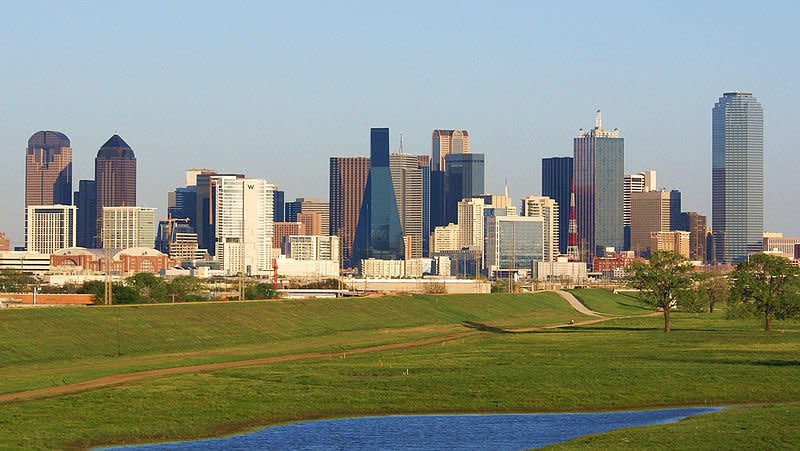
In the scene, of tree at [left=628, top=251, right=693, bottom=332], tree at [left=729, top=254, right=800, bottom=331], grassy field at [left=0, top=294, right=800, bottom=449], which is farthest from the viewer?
tree at [left=628, top=251, right=693, bottom=332]

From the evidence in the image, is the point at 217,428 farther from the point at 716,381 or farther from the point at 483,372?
the point at 716,381

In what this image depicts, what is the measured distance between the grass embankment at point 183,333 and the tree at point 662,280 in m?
24.2

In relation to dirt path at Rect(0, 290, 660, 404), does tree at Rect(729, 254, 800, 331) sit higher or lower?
higher

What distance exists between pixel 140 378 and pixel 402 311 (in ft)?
271

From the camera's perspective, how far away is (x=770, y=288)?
120438 millimetres

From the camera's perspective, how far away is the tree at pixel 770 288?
119 meters

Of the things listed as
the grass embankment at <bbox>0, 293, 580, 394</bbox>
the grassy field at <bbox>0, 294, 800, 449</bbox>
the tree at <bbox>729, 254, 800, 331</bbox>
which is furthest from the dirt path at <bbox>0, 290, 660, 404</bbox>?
the tree at <bbox>729, 254, 800, 331</bbox>

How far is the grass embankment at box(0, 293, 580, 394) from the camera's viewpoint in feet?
292

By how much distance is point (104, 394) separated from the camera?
230 feet

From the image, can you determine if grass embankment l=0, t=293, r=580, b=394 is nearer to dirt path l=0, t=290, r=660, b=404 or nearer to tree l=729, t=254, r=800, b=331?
dirt path l=0, t=290, r=660, b=404

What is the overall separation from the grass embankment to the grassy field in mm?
689

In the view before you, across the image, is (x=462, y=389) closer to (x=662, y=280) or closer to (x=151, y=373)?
(x=151, y=373)

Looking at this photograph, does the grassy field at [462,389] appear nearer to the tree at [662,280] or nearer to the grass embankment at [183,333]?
the grass embankment at [183,333]

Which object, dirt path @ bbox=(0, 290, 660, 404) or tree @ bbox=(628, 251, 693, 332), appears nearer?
dirt path @ bbox=(0, 290, 660, 404)
